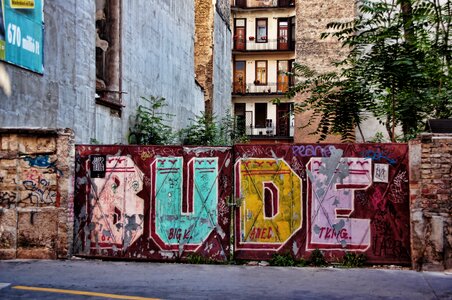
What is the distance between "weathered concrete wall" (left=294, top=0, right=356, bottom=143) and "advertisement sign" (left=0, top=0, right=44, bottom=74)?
70.3 feet

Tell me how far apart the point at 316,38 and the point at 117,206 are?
24.8 meters

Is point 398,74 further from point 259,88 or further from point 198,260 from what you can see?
point 259,88

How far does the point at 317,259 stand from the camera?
397 inches

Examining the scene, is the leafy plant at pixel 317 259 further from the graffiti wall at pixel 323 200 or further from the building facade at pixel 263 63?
the building facade at pixel 263 63

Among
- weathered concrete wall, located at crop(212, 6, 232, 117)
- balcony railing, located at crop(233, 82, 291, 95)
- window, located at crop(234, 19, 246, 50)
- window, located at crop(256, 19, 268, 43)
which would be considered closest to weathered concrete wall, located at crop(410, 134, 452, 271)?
weathered concrete wall, located at crop(212, 6, 232, 117)

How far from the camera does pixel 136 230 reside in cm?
1059

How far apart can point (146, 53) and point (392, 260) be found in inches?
474

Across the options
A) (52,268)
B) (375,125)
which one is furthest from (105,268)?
(375,125)

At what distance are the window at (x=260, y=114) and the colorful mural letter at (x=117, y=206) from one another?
3954cm

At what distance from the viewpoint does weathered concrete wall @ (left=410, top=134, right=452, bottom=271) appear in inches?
374

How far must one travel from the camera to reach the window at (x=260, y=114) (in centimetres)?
5006

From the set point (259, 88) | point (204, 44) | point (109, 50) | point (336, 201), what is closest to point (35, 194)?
point (336, 201)

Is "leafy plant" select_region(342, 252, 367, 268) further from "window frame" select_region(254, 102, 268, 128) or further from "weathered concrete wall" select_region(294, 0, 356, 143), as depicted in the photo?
"window frame" select_region(254, 102, 268, 128)

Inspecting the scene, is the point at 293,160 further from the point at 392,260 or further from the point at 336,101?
the point at 336,101
